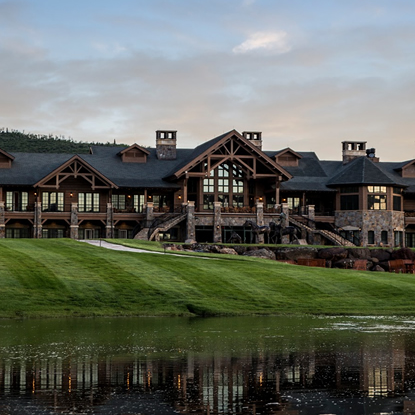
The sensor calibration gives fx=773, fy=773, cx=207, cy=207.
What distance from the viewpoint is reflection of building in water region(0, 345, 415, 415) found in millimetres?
14578

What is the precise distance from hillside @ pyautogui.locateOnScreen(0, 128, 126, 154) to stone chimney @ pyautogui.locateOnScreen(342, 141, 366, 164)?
199 feet

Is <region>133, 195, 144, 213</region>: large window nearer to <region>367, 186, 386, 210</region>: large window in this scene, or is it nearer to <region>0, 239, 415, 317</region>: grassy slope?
<region>367, 186, 386, 210</region>: large window

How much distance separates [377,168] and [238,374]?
5738 centimetres

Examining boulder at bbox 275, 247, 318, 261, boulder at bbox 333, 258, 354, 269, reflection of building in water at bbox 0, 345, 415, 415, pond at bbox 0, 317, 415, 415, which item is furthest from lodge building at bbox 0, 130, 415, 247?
reflection of building in water at bbox 0, 345, 415, 415

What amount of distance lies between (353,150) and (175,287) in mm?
48570

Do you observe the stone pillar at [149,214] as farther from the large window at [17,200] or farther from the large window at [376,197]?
the large window at [376,197]

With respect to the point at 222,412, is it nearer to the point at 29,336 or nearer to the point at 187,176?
the point at 29,336

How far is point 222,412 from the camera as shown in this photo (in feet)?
44.8

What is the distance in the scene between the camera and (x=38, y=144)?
13238cm

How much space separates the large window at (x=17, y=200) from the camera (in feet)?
221

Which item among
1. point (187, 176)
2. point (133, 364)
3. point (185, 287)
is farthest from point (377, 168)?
point (133, 364)

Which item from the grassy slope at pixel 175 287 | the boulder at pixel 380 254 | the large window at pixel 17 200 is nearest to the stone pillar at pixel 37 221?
the large window at pixel 17 200

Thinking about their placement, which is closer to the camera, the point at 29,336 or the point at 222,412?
the point at 222,412

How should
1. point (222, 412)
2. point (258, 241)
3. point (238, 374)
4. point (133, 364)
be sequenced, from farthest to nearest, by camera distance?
point (258, 241), point (133, 364), point (238, 374), point (222, 412)
